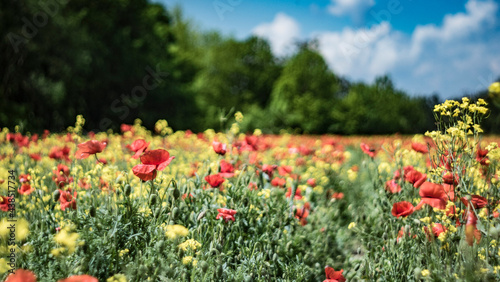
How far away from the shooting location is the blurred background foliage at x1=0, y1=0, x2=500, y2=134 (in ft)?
40.7

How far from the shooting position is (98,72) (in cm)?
1645

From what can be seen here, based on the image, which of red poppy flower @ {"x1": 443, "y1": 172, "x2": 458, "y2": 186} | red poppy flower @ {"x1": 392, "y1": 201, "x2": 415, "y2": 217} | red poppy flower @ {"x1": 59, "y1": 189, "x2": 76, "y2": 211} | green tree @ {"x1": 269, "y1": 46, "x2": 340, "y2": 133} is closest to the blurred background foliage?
green tree @ {"x1": 269, "y1": 46, "x2": 340, "y2": 133}

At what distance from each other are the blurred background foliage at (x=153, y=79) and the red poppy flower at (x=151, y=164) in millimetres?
1179

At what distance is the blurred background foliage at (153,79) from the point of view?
488 inches

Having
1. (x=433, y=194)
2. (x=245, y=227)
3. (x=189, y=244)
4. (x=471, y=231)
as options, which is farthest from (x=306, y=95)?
(x=471, y=231)

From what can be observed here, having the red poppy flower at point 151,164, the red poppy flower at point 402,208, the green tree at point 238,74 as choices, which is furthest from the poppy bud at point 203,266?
the green tree at point 238,74

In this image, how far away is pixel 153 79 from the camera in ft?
63.8

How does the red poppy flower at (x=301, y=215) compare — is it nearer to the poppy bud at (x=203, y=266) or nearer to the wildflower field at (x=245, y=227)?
the wildflower field at (x=245, y=227)

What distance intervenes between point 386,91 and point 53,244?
33.5 m

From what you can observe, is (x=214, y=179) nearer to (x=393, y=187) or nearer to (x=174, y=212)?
(x=174, y=212)

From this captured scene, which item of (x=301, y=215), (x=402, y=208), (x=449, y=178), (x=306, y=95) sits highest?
(x=306, y=95)

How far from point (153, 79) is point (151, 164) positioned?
1811 cm

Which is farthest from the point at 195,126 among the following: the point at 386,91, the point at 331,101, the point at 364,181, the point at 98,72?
the point at 386,91

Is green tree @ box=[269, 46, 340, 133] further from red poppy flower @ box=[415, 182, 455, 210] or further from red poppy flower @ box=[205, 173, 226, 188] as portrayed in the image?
red poppy flower @ box=[415, 182, 455, 210]
